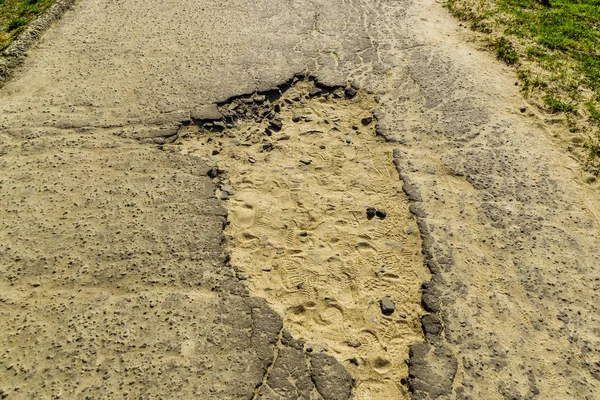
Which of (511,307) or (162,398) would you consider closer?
(162,398)

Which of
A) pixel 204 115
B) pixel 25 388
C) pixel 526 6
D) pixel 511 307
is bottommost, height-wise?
pixel 25 388

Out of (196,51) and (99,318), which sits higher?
(196,51)

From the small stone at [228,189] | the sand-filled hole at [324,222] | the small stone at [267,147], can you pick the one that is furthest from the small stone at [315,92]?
the small stone at [228,189]

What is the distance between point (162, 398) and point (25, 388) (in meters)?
0.79

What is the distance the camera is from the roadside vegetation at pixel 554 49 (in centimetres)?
460

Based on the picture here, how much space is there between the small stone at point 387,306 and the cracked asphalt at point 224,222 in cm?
22

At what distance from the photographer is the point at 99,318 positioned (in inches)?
116

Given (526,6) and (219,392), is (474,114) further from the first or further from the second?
(219,392)

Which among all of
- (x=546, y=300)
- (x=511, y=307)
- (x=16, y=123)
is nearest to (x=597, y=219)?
(x=546, y=300)

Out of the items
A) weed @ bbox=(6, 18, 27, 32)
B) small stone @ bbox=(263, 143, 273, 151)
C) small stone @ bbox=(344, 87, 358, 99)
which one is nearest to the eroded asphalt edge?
small stone @ bbox=(263, 143, 273, 151)

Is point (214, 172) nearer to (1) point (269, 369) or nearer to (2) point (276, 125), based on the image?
(2) point (276, 125)

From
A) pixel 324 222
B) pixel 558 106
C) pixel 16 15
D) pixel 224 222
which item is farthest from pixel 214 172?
pixel 16 15

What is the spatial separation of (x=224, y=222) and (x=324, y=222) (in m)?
0.78

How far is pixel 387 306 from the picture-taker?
312cm
